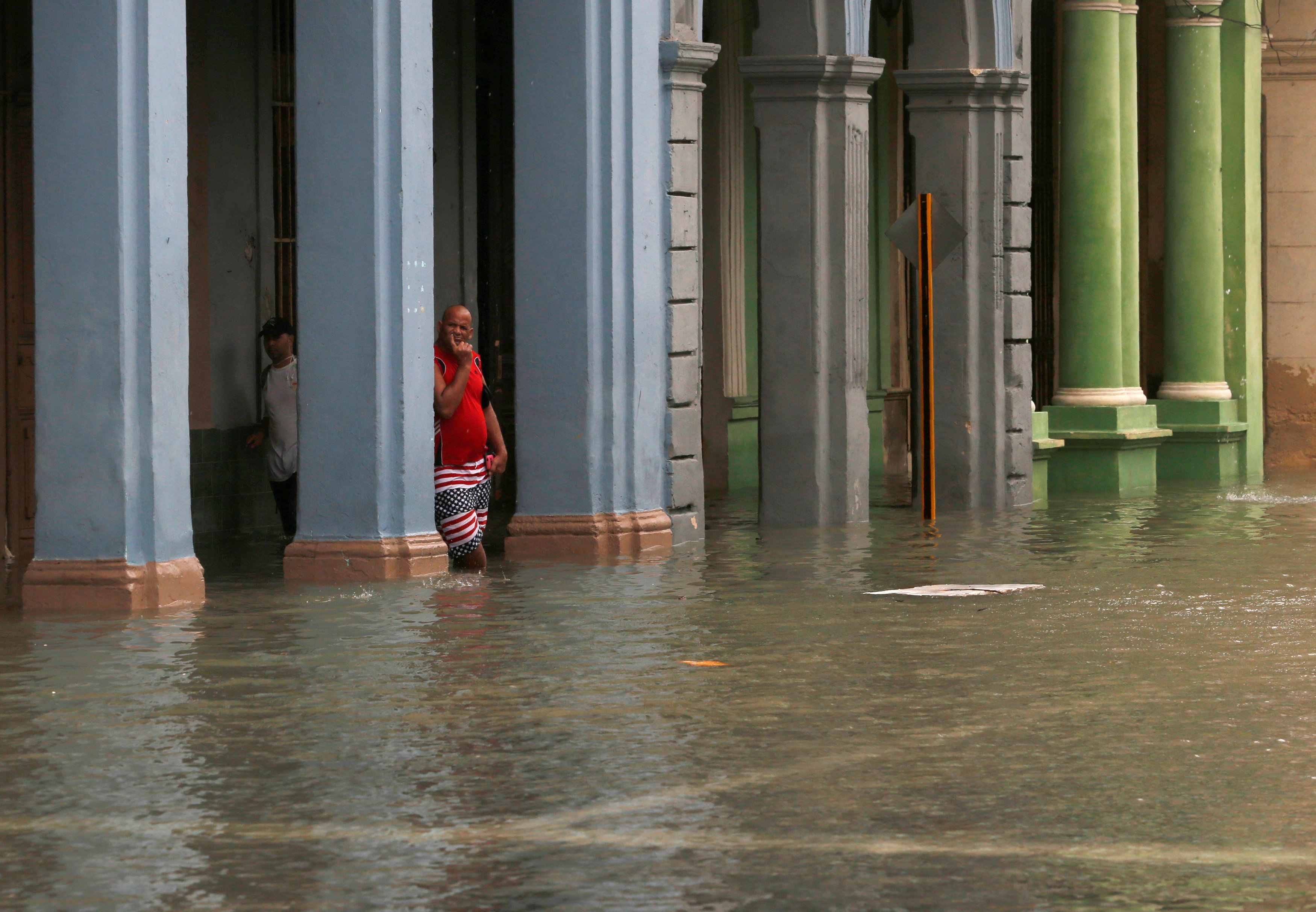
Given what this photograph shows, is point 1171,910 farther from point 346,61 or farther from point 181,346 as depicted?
point 346,61

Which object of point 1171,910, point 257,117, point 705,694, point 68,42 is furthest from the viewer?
point 257,117

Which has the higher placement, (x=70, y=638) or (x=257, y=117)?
(x=257, y=117)

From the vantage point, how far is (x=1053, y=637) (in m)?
10.7

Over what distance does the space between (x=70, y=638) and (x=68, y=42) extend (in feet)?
9.22

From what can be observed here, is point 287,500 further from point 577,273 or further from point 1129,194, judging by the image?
point 1129,194

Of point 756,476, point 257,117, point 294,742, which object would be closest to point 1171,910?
point 294,742

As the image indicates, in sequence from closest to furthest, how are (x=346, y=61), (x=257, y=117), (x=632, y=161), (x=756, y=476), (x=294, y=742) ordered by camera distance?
(x=294, y=742) < (x=346, y=61) < (x=632, y=161) < (x=257, y=117) < (x=756, y=476)

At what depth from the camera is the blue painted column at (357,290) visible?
13289 millimetres

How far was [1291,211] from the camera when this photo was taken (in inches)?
1027

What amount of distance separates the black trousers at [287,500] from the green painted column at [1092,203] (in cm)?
862

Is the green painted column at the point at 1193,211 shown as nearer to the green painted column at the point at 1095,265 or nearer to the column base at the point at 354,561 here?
the green painted column at the point at 1095,265

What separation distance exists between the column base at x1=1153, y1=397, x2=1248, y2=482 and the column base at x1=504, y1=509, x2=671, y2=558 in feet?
33.4

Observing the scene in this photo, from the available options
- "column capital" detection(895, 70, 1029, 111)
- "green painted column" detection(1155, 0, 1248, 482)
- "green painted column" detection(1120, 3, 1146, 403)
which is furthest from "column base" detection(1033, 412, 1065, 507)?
"column capital" detection(895, 70, 1029, 111)

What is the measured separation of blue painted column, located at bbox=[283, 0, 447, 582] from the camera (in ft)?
43.6
